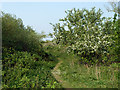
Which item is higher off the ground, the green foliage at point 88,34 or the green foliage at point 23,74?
the green foliage at point 88,34

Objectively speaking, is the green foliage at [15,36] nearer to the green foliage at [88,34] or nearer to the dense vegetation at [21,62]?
the dense vegetation at [21,62]

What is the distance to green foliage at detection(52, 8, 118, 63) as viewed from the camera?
60.3ft

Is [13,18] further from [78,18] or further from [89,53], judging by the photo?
[89,53]

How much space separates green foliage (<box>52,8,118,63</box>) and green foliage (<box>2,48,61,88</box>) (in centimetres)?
441

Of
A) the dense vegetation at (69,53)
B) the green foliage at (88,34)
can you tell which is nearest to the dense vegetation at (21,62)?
the dense vegetation at (69,53)

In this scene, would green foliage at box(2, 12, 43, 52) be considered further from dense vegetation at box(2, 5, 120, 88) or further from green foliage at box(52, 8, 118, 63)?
green foliage at box(52, 8, 118, 63)

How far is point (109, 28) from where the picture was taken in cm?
1978

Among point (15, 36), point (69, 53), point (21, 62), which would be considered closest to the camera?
point (21, 62)

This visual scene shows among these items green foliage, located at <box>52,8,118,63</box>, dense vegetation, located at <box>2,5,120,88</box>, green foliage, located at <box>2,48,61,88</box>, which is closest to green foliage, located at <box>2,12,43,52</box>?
dense vegetation, located at <box>2,5,120,88</box>

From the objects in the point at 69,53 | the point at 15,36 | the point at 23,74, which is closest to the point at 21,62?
the point at 23,74

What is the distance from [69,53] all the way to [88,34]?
12.8ft

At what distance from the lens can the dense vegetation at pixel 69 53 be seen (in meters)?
12.3

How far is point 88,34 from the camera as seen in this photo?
18.9 m

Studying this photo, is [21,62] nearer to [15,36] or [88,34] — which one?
[15,36]
